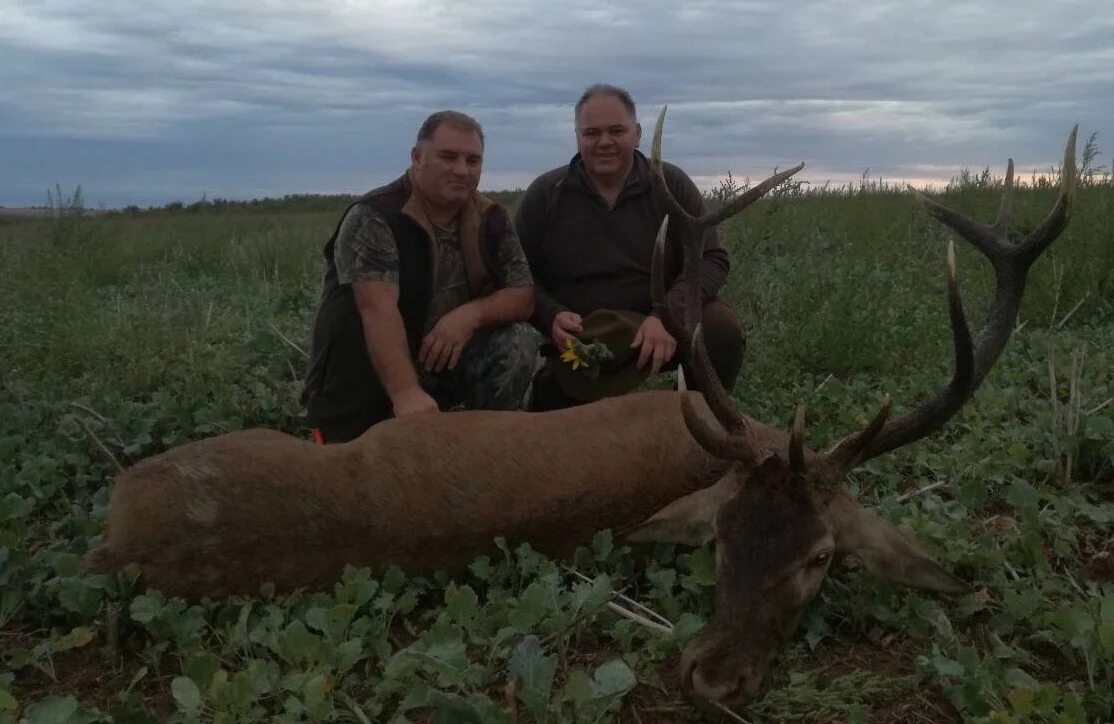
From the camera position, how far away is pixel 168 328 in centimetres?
640

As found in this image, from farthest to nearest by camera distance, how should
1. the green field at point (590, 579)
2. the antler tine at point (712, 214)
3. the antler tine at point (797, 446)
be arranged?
the antler tine at point (712, 214)
the antler tine at point (797, 446)
the green field at point (590, 579)

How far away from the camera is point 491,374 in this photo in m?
5.20

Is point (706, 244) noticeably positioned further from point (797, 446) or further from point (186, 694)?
point (186, 694)

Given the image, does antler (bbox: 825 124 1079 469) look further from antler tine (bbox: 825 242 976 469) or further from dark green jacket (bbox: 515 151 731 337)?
dark green jacket (bbox: 515 151 731 337)

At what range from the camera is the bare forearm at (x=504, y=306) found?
5121mm

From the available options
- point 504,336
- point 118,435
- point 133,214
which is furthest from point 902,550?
point 133,214

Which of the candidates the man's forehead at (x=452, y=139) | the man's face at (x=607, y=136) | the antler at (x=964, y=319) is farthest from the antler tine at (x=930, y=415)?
the man's face at (x=607, y=136)

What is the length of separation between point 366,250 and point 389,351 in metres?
0.53

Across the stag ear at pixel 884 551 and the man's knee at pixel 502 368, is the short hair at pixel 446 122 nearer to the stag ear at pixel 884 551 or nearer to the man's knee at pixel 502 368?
the man's knee at pixel 502 368

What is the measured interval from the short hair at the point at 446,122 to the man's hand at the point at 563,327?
96 cm

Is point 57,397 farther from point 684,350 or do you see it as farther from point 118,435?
point 684,350

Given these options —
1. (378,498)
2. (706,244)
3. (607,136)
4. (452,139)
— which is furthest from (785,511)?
(607,136)

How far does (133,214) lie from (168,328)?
72.1 ft

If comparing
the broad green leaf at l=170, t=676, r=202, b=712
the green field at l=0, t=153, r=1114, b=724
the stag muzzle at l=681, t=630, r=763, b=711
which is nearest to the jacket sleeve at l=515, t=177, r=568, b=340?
the green field at l=0, t=153, r=1114, b=724
